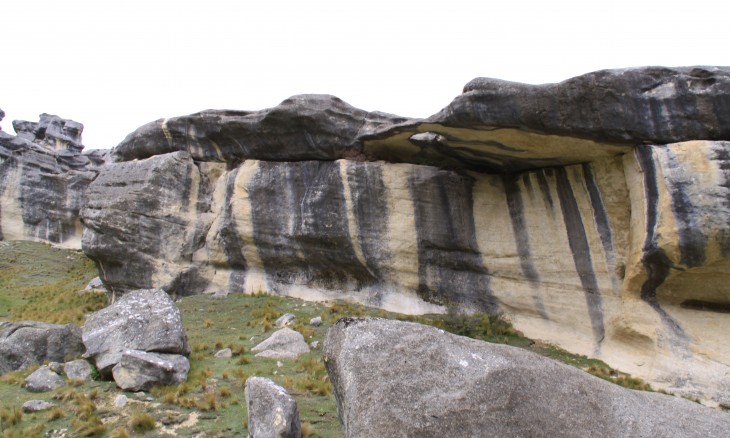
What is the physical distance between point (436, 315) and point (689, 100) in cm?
887

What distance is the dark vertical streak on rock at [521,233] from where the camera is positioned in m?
15.0

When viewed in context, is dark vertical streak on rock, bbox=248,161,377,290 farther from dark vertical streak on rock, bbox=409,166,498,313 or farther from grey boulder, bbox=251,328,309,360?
grey boulder, bbox=251,328,309,360

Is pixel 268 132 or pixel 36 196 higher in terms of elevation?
pixel 268 132

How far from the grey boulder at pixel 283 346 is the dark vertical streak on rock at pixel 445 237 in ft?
17.5

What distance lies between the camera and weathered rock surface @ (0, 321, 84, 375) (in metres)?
10.7

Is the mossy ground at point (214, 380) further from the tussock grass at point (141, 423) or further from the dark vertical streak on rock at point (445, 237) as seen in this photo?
the dark vertical streak on rock at point (445, 237)

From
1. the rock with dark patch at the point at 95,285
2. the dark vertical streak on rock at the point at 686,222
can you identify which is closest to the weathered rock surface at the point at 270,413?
the dark vertical streak on rock at the point at 686,222

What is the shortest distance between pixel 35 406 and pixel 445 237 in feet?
38.1

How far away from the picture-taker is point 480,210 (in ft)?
53.2

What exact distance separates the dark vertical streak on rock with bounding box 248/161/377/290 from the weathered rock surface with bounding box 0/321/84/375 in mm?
7964

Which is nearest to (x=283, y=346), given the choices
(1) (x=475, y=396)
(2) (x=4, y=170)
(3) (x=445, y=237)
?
(3) (x=445, y=237)

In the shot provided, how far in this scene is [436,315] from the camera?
52.4 feet

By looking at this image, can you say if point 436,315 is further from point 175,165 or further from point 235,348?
point 175,165

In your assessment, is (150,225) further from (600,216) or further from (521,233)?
(600,216)
